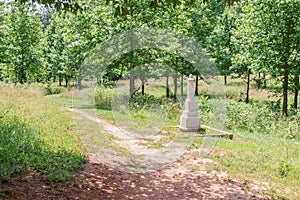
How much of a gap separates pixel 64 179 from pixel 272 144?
6.94 m

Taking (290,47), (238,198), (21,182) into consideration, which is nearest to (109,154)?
(21,182)

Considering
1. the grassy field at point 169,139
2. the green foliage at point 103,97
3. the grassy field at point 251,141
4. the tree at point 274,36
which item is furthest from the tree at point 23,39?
the tree at point 274,36

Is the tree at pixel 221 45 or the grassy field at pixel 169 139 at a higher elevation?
the tree at pixel 221 45

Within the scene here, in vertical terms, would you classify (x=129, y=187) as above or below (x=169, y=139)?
below

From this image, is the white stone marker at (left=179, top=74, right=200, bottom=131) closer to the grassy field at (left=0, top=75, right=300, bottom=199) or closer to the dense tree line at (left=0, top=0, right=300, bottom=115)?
the grassy field at (left=0, top=75, right=300, bottom=199)

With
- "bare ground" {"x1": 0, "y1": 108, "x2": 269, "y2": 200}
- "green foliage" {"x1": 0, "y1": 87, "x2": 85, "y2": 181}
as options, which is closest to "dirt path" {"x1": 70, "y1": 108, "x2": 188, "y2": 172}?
"bare ground" {"x1": 0, "y1": 108, "x2": 269, "y2": 200}

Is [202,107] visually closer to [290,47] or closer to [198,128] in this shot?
[198,128]

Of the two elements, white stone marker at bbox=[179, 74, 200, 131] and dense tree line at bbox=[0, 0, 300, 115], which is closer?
white stone marker at bbox=[179, 74, 200, 131]

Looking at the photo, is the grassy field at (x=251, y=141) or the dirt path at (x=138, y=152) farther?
the dirt path at (x=138, y=152)

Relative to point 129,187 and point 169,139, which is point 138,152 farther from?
point 129,187

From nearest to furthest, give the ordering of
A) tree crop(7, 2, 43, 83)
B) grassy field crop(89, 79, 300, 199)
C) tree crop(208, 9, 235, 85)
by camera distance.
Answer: grassy field crop(89, 79, 300, 199) → tree crop(7, 2, 43, 83) → tree crop(208, 9, 235, 85)

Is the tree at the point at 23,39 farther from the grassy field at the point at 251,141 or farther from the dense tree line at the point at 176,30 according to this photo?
the grassy field at the point at 251,141

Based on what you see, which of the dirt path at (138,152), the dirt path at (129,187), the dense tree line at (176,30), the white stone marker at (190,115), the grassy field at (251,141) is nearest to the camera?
the dirt path at (129,187)

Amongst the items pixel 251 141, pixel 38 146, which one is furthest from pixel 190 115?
pixel 38 146
